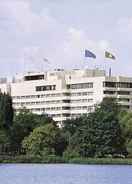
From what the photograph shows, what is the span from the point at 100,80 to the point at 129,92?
7616 millimetres

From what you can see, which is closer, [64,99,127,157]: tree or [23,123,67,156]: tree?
[64,99,127,157]: tree

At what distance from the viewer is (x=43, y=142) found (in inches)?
5630

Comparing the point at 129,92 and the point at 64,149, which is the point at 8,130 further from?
the point at 129,92

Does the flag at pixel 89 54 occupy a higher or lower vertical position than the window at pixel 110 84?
higher

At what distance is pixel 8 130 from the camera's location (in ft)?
511

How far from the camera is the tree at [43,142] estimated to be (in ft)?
463

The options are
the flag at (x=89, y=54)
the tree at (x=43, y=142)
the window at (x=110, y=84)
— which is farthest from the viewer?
the window at (x=110, y=84)

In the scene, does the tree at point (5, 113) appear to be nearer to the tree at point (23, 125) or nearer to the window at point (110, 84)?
the tree at point (23, 125)

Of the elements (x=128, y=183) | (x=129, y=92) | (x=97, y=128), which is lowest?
(x=128, y=183)

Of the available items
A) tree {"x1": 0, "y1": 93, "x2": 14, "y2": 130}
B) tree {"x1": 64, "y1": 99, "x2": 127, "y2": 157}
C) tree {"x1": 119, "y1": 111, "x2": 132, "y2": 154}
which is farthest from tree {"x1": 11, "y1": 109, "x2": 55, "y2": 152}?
tree {"x1": 119, "y1": 111, "x2": 132, "y2": 154}

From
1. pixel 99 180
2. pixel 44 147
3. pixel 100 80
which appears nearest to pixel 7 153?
pixel 44 147

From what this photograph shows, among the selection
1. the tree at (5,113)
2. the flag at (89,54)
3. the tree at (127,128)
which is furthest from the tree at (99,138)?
the flag at (89,54)

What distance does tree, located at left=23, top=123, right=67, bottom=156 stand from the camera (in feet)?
463

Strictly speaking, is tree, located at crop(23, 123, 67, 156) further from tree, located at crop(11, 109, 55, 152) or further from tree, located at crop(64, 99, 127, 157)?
tree, located at crop(11, 109, 55, 152)
